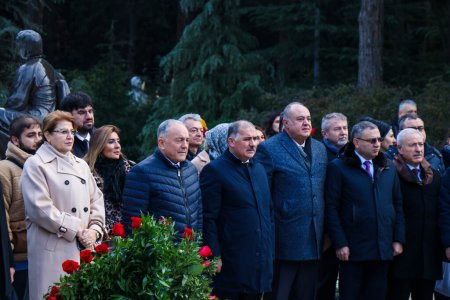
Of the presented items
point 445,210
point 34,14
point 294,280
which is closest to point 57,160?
point 294,280

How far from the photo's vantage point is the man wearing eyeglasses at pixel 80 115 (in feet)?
28.1

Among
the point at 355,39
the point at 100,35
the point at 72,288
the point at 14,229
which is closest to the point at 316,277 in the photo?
the point at 14,229

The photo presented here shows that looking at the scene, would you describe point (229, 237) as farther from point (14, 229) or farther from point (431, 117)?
point (431, 117)

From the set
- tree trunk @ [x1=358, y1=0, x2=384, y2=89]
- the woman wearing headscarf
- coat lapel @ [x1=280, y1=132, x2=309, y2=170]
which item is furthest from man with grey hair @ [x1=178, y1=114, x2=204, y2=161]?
tree trunk @ [x1=358, y1=0, x2=384, y2=89]

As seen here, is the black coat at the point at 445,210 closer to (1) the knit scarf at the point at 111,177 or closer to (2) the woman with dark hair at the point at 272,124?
(2) the woman with dark hair at the point at 272,124

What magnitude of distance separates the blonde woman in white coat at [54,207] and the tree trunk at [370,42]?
→ 45.1 ft

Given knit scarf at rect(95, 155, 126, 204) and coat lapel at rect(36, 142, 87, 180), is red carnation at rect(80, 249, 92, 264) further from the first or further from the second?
knit scarf at rect(95, 155, 126, 204)

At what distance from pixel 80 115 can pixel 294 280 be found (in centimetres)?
248

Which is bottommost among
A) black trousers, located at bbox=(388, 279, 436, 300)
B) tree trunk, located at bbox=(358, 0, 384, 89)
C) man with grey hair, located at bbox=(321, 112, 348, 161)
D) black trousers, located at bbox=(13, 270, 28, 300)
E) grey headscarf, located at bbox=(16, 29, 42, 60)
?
black trousers, located at bbox=(388, 279, 436, 300)

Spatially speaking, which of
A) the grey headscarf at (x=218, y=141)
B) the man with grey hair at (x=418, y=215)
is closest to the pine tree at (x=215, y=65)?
the grey headscarf at (x=218, y=141)

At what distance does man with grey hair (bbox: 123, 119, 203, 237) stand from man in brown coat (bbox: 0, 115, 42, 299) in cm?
86

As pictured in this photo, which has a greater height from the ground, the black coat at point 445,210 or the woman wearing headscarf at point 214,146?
the woman wearing headscarf at point 214,146

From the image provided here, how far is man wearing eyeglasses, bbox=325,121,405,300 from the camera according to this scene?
856 centimetres

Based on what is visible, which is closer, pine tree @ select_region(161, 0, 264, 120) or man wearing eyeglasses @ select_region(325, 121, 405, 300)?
man wearing eyeglasses @ select_region(325, 121, 405, 300)
